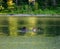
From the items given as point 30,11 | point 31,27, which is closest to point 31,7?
point 30,11

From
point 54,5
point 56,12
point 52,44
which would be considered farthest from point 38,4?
point 52,44

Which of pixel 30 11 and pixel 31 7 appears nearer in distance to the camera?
pixel 30 11

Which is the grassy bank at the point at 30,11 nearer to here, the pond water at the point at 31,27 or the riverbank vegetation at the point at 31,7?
the riverbank vegetation at the point at 31,7

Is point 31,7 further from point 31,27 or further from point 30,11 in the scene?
point 31,27

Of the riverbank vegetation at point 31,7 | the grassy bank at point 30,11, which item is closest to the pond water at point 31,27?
the grassy bank at point 30,11

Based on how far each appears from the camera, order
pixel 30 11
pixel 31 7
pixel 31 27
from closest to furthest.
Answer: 1. pixel 31 27
2. pixel 30 11
3. pixel 31 7

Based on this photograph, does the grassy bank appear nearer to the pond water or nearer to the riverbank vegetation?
the riverbank vegetation

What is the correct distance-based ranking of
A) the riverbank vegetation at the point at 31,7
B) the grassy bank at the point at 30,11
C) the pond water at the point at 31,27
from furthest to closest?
the riverbank vegetation at the point at 31,7, the grassy bank at the point at 30,11, the pond water at the point at 31,27

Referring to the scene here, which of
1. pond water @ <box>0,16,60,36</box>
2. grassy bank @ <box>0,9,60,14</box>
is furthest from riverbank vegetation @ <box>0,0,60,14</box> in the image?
pond water @ <box>0,16,60,36</box>

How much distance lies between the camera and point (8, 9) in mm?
31859

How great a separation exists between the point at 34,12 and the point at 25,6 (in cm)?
204

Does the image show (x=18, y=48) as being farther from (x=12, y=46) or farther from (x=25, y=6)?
(x=25, y=6)

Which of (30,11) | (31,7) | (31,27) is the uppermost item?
(31,27)

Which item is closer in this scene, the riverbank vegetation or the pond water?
the pond water
